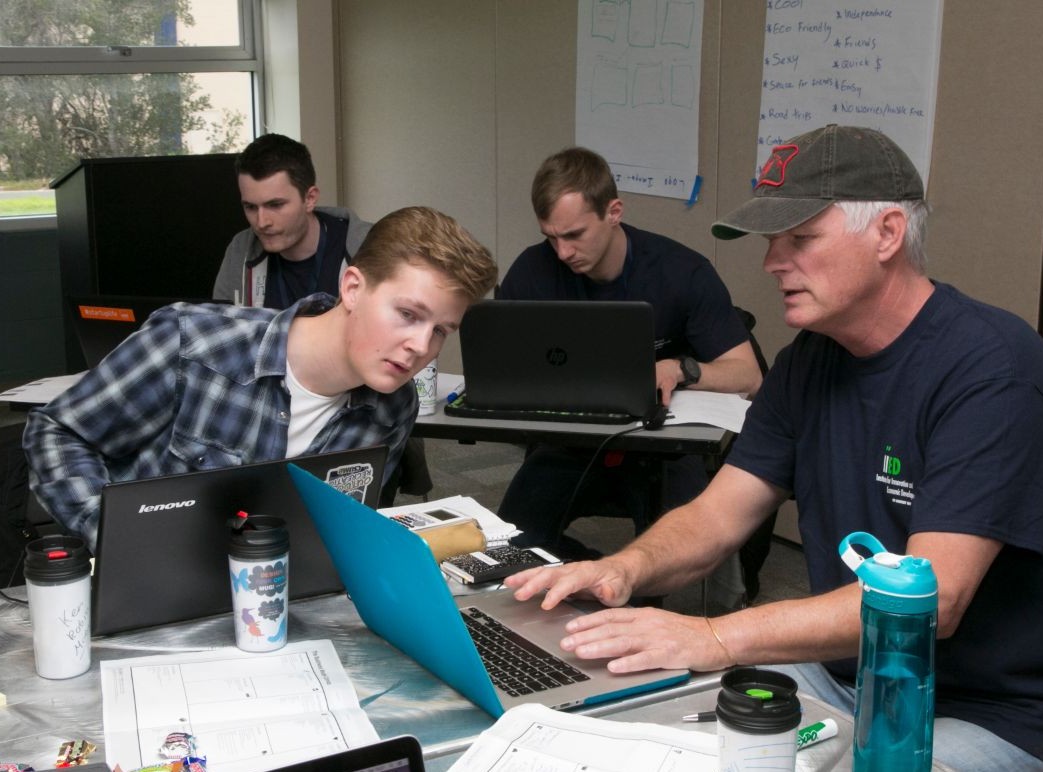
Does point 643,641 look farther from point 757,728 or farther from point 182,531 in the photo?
point 182,531

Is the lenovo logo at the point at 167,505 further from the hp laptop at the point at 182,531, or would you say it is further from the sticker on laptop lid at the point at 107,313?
the sticker on laptop lid at the point at 107,313

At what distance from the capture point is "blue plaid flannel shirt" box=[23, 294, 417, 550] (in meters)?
1.89

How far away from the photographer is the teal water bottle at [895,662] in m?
1.04

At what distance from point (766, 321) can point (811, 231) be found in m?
2.22

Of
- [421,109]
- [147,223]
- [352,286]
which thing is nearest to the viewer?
[352,286]

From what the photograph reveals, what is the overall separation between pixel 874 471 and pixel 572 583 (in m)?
0.48

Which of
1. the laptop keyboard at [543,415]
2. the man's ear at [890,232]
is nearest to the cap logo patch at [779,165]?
the man's ear at [890,232]

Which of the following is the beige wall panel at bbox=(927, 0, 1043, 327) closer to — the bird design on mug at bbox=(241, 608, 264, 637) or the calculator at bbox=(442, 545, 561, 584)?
the calculator at bbox=(442, 545, 561, 584)

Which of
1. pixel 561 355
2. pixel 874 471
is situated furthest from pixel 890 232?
pixel 561 355

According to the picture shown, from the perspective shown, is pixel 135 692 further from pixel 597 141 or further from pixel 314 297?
pixel 597 141

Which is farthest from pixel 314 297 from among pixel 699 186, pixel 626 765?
pixel 699 186

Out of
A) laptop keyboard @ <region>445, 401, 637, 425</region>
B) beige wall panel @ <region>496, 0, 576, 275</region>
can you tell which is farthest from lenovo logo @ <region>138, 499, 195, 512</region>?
beige wall panel @ <region>496, 0, 576, 275</region>

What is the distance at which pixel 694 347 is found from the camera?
3.14 m

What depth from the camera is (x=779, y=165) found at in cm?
170
